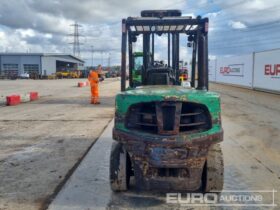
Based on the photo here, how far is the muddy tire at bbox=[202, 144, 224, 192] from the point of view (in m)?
5.04

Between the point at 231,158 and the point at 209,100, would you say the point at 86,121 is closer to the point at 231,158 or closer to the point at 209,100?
the point at 231,158

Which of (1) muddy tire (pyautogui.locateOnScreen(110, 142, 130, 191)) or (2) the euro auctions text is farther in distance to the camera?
(1) muddy tire (pyautogui.locateOnScreen(110, 142, 130, 191))

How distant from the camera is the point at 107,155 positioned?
7527 millimetres

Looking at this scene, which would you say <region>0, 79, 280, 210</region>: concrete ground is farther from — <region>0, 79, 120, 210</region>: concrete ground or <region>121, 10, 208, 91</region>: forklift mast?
<region>121, 10, 208, 91</region>: forklift mast

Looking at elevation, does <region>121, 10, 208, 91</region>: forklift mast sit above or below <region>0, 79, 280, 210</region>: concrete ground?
above

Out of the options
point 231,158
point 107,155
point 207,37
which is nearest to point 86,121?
point 107,155

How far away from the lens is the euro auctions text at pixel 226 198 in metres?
5.00

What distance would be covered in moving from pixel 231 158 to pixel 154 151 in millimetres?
3261

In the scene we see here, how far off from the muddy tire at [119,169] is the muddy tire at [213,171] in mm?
1132

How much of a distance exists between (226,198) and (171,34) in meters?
4.02

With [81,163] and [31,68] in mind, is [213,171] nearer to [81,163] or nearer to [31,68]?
[81,163]

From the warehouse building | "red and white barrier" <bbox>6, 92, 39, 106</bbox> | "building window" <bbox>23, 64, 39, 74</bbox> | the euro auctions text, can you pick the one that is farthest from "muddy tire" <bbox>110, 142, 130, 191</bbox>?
"building window" <bbox>23, 64, 39, 74</bbox>

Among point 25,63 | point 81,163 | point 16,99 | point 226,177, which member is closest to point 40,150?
point 81,163

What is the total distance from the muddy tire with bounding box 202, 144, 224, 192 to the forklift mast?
119 cm
